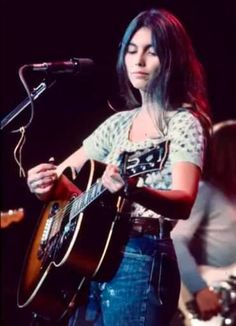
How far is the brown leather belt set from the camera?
174 cm

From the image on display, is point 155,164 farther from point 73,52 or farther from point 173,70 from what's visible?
point 73,52

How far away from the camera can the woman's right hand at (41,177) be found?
1959mm

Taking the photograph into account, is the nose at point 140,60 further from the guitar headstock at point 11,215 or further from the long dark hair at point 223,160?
the guitar headstock at point 11,215

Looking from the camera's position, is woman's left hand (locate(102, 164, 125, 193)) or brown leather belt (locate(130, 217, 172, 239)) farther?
brown leather belt (locate(130, 217, 172, 239))

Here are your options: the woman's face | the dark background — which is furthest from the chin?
the dark background

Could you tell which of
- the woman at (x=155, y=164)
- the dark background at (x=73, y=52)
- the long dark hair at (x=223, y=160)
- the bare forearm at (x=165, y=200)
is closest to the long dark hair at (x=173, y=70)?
the woman at (x=155, y=164)

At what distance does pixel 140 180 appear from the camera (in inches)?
69.7

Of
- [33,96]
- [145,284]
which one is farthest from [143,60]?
[145,284]

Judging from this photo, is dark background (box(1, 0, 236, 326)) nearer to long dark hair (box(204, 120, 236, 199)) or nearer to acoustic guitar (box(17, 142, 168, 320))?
long dark hair (box(204, 120, 236, 199))

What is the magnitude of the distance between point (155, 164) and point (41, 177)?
1.36 ft

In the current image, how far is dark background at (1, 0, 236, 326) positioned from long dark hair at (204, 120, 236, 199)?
24.1 inches

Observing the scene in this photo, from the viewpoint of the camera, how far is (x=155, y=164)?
1722 mm

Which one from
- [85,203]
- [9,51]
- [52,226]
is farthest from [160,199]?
[9,51]

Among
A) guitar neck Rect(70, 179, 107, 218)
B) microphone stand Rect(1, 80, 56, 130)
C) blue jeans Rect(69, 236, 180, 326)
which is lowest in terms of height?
blue jeans Rect(69, 236, 180, 326)
